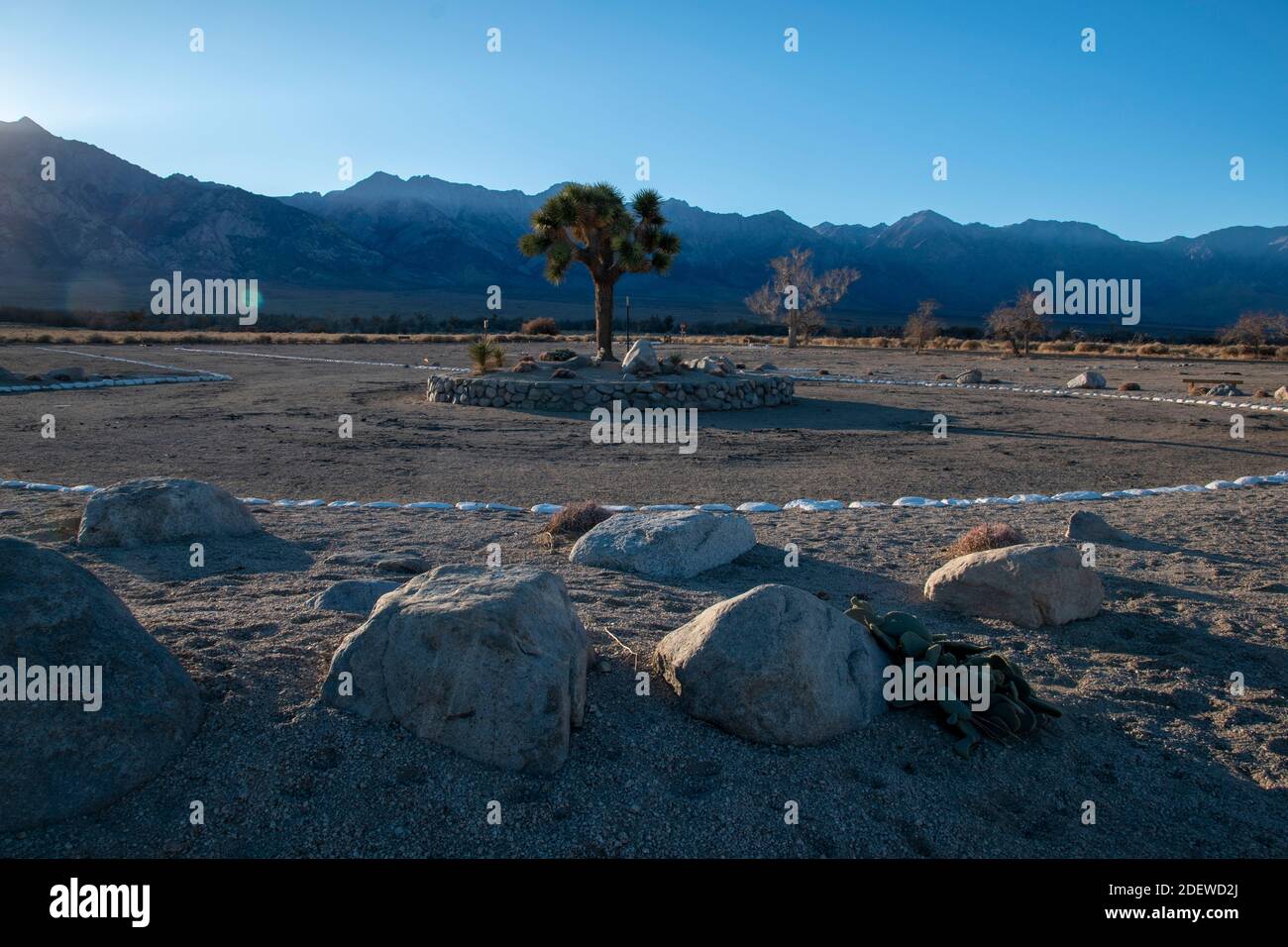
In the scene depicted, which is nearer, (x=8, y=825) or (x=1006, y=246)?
(x=8, y=825)

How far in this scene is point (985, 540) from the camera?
22.9 ft

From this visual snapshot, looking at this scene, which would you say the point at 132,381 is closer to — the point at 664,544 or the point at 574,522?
the point at 574,522

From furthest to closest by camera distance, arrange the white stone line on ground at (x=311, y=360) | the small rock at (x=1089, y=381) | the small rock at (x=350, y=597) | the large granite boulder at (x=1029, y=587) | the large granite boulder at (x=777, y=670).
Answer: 1. the white stone line on ground at (x=311, y=360)
2. the small rock at (x=1089, y=381)
3. the large granite boulder at (x=1029, y=587)
4. the small rock at (x=350, y=597)
5. the large granite boulder at (x=777, y=670)

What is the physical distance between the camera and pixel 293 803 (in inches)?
131

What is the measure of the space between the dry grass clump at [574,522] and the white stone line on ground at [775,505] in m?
0.74

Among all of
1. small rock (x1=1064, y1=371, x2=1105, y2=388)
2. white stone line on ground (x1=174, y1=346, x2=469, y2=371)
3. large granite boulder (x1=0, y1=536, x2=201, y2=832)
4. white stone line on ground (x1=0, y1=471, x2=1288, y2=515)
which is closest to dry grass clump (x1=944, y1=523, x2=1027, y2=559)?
white stone line on ground (x1=0, y1=471, x2=1288, y2=515)

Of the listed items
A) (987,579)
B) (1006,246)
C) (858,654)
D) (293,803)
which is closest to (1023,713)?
A: (858,654)

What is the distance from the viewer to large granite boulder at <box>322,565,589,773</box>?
3.58 meters

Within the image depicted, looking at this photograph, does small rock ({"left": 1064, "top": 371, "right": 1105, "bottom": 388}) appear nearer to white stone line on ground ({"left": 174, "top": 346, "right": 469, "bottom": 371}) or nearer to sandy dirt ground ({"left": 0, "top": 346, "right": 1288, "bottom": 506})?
sandy dirt ground ({"left": 0, "top": 346, "right": 1288, "bottom": 506})

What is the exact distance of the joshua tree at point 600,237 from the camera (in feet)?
77.5

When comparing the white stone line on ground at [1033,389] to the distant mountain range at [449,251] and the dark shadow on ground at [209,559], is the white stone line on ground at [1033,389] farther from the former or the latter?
the distant mountain range at [449,251]

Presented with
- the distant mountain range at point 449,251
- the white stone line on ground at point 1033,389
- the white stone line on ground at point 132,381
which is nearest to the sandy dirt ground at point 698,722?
the white stone line on ground at point 1033,389
